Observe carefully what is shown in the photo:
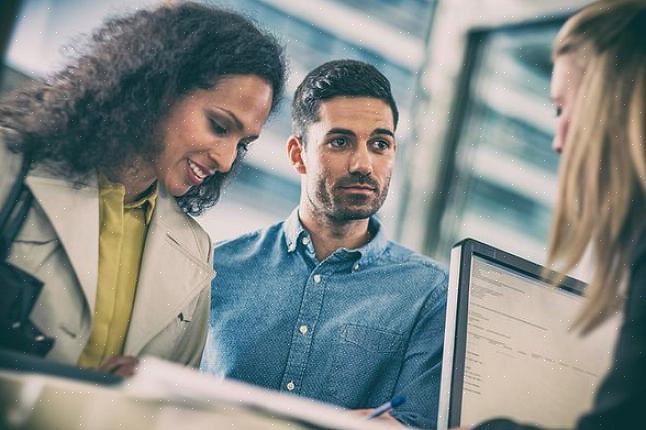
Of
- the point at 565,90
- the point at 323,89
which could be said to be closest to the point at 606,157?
the point at 565,90

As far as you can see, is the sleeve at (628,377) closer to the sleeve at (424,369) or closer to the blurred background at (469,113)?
the sleeve at (424,369)

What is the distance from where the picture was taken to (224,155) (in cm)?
127

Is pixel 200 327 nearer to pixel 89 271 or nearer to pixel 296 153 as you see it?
pixel 89 271

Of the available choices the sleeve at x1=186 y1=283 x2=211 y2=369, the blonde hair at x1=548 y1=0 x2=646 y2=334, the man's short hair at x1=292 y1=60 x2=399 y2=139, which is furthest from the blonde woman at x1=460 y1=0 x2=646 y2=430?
the sleeve at x1=186 y1=283 x2=211 y2=369

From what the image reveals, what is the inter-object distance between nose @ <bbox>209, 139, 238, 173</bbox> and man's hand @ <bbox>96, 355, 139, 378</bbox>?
1.26 feet

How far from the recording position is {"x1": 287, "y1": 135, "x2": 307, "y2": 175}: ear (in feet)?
4.60

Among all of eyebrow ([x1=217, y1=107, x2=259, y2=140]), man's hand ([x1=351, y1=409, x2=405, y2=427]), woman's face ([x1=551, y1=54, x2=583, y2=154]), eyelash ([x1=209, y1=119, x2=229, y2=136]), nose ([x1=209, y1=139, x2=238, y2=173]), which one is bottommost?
man's hand ([x1=351, y1=409, x2=405, y2=427])

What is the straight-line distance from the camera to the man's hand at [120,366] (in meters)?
1.09

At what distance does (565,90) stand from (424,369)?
59cm

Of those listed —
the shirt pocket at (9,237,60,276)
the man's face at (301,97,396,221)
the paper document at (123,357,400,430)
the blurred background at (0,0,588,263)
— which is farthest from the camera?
the blurred background at (0,0,588,263)

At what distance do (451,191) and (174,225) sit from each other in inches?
46.1

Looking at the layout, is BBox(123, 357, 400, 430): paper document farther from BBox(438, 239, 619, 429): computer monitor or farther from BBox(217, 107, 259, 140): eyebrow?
BBox(217, 107, 259, 140): eyebrow

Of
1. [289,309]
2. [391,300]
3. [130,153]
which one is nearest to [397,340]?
[391,300]

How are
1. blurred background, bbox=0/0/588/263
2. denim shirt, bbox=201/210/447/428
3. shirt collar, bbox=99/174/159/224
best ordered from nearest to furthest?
shirt collar, bbox=99/174/159/224 < denim shirt, bbox=201/210/447/428 < blurred background, bbox=0/0/588/263
